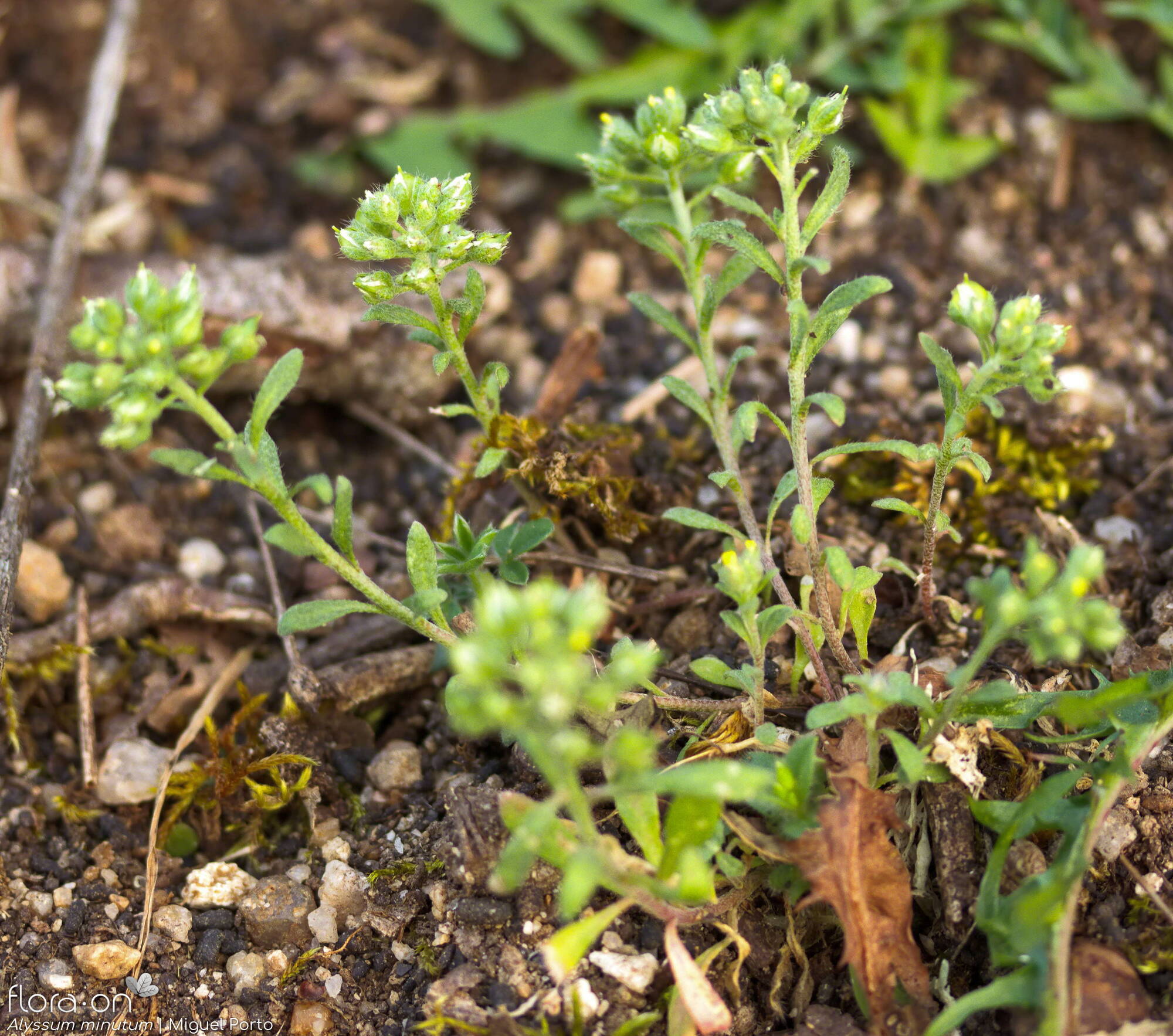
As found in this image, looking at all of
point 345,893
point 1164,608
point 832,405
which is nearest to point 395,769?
point 345,893

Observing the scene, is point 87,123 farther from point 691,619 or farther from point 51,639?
point 691,619

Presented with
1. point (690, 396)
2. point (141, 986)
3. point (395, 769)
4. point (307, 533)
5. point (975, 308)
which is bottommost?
point (141, 986)

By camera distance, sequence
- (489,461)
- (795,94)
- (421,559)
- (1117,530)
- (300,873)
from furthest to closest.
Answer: (1117,530), (489,461), (300,873), (421,559), (795,94)

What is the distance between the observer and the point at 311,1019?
2.66 m

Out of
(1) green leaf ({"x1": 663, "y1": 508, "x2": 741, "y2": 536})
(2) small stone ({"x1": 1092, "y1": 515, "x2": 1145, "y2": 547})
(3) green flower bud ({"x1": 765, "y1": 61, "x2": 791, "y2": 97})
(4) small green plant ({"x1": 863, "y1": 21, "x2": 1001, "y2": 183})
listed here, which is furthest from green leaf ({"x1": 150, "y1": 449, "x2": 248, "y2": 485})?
(4) small green plant ({"x1": 863, "y1": 21, "x2": 1001, "y2": 183})

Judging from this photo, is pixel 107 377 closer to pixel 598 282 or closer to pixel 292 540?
pixel 292 540

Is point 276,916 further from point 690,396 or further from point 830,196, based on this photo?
point 830,196

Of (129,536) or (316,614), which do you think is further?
(129,536)

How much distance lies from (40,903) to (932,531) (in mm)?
2592

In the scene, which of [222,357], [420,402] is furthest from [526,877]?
[420,402]

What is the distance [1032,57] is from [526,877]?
451 cm

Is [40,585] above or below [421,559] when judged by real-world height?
below

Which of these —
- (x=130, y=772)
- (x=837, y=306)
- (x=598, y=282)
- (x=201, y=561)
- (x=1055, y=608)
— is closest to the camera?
(x=1055, y=608)

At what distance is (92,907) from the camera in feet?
9.52
